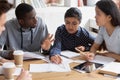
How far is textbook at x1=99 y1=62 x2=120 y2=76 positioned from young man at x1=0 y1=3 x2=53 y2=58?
2.38 feet

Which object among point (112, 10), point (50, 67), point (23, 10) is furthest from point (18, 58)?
point (112, 10)

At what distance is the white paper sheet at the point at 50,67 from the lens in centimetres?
172

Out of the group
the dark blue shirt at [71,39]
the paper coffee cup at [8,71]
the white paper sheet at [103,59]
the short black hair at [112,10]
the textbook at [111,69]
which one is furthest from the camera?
the dark blue shirt at [71,39]

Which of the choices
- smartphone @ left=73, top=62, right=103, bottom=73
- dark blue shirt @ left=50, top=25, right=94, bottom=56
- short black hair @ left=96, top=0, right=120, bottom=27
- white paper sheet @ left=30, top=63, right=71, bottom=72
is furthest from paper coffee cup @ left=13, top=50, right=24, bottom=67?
short black hair @ left=96, top=0, right=120, bottom=27

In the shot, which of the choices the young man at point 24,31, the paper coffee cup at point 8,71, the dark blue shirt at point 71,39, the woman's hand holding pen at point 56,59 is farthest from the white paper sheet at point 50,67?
the dark blue shirt at point 71,39

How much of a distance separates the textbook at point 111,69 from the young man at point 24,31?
726 mm

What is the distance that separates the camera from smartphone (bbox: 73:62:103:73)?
1715mm

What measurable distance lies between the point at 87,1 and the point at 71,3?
37cm

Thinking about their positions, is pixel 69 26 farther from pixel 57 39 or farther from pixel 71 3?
pixel 71 3

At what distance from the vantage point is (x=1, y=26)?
180 centimetres

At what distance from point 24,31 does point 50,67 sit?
0.72 metres

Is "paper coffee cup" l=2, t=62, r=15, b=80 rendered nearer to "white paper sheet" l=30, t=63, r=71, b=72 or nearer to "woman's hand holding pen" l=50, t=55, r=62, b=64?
"white paper sheet" l=30, t=63, r=71, b=72

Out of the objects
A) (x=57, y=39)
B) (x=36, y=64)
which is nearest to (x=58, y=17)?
(x=57, y=39)

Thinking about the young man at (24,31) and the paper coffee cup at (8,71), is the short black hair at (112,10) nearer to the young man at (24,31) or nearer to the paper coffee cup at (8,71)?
the young man at (24,31)
